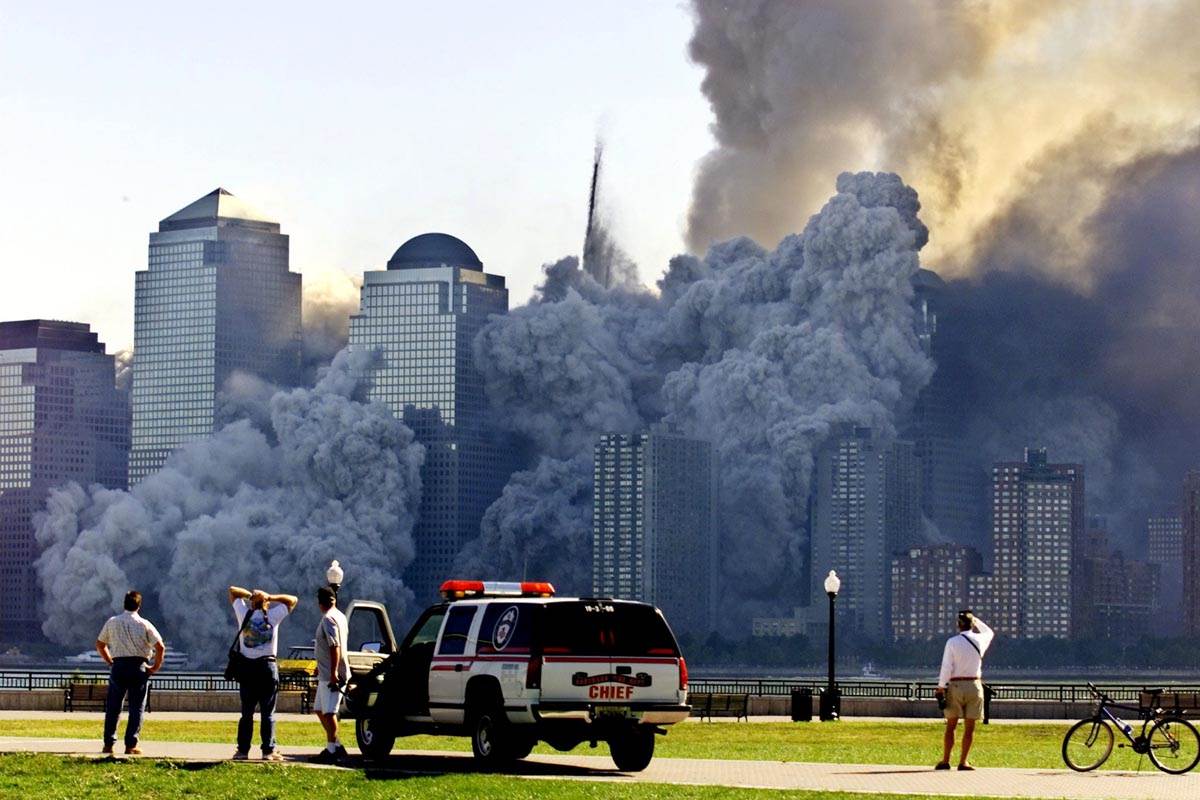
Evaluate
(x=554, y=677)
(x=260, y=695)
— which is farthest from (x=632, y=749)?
(x=260, y=695)

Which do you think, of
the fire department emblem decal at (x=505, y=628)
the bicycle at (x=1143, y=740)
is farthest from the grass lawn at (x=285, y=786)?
the bicycle at (x=1143, y=740)

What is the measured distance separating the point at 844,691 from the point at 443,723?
64702 millimetres

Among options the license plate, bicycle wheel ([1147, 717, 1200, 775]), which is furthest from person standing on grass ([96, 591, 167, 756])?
bicycle wheel ([1147, 717, 1200, 775])

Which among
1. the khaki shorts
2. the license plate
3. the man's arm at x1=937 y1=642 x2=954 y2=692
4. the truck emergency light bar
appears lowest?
the license plate

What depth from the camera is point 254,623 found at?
36.7 metres

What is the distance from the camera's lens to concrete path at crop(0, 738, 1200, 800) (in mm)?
33531

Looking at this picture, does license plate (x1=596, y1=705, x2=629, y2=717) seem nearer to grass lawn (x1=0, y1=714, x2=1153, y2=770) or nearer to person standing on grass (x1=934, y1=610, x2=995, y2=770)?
person standing on grass (x1=934, y1=610, x2=995, y2=770)

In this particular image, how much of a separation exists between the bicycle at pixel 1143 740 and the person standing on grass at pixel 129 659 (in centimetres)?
1362

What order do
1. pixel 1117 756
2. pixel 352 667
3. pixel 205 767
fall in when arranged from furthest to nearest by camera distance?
pixel 352 667
pixel 1117 756
pixel 205 767

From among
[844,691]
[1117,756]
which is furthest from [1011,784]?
[844,691]

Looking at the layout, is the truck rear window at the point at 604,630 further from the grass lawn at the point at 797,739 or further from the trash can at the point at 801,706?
the trash can at the point at 801,706

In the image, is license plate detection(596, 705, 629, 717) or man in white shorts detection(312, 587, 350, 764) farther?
man in white shorts detection(312, 587, 350, 764)

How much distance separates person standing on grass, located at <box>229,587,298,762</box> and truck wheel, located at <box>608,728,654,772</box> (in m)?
4.97

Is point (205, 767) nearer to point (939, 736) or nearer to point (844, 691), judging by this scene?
point (939, 736)
